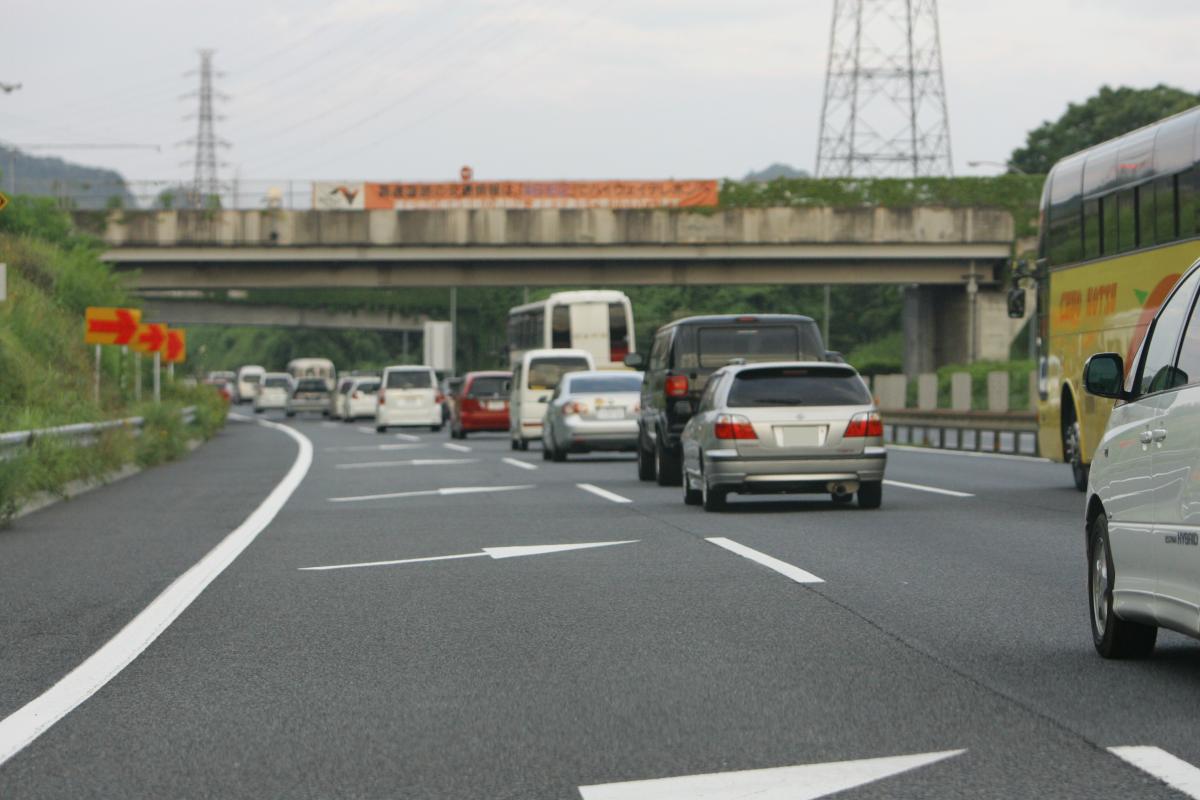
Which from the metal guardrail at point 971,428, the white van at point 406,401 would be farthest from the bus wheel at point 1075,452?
the white van at point 406,401

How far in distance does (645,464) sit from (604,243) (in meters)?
34.3

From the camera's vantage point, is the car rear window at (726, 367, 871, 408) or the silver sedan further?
the silver sedan

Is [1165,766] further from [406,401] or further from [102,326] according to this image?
[406,401]

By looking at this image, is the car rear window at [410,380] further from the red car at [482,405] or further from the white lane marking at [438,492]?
the white lane marking at [438,492]

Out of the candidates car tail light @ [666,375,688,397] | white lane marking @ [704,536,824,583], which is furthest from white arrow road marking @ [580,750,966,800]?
car tail light @ [666,375,688,397]

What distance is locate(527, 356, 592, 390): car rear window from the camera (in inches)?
1448

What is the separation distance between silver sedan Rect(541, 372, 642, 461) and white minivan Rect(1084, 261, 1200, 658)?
21.3 m

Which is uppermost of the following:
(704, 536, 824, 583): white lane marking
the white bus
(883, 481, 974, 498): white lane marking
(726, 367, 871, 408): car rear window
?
the white bus

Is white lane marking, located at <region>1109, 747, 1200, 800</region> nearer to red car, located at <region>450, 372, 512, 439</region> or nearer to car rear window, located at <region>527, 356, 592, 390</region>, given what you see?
car rear window, located at <region>527, 356, 592, 390</region>

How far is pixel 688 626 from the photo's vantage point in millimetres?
9719

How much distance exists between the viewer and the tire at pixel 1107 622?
8.36 metres

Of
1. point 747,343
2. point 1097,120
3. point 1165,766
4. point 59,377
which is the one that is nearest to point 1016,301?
point 747,343

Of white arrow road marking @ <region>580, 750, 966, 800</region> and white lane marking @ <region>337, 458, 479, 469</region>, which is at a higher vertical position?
white lane marking @ <region>337, 458, 479, 469</region>

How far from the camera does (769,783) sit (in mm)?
5906
